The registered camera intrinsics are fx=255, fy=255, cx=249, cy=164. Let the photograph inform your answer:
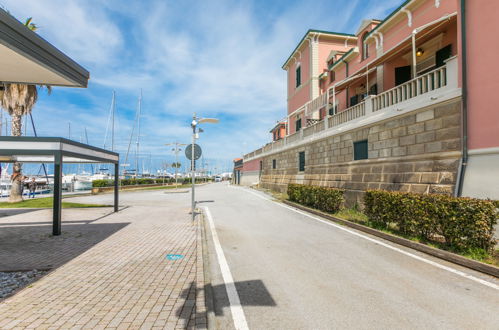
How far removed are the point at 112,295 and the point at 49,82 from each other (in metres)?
5.43

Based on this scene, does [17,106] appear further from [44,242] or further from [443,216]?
[443,216]

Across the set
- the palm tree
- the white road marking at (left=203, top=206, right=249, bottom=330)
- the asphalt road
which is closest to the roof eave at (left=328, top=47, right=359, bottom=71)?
the asphalt road

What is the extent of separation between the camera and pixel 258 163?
37.6 meters

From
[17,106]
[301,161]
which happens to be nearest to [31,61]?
[17,106]

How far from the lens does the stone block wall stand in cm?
874

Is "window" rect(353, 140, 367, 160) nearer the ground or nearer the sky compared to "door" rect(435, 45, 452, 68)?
nearer the ground

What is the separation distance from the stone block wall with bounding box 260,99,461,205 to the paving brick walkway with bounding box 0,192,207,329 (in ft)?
27.7

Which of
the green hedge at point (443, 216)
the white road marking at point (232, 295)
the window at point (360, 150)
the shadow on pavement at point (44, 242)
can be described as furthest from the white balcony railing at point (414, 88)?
the shadow on pavement at point (44, 242)

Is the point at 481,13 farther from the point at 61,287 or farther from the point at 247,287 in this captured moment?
the point at 61,287

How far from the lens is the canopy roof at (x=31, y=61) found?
3924 millimetres

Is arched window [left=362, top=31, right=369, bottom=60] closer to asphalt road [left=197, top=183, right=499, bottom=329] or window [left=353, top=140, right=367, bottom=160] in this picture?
window [left=353, top=140, right=367, bottom=160]

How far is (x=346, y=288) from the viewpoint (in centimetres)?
435

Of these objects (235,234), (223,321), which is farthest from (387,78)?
(223,321)

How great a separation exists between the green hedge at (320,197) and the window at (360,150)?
2.92 m
